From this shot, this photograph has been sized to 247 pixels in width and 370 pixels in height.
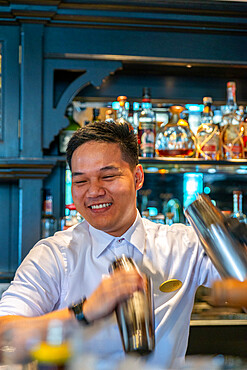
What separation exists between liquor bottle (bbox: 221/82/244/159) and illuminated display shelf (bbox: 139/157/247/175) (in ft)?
0.21

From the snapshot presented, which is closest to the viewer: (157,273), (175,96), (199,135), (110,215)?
(110,215)

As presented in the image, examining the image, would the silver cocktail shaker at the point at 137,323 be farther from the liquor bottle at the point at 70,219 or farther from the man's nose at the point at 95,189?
the liquor bottle at the point at 70,219

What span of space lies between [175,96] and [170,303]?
1336 mm

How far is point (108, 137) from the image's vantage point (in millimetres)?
1388

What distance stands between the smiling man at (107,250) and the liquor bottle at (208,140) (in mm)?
767

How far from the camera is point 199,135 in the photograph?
2.28 meters

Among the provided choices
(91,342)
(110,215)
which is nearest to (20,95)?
(110,215)

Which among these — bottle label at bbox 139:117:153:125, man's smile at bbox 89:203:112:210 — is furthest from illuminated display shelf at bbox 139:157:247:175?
man's smile at bbox 89:203:112:210

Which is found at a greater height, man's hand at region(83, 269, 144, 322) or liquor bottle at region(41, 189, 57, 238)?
man's hand at region(83, 269, 144, 322)

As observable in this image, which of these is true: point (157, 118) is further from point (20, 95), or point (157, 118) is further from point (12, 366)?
point (12, 366)

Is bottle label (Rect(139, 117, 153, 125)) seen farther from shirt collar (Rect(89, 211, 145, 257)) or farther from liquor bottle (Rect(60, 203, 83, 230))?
shirt collar (Rect(89, 211, 145, 257))

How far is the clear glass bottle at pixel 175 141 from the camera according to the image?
2.23m

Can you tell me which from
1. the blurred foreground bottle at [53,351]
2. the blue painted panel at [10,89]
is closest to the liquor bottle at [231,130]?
the blue painted panel at [10,89]

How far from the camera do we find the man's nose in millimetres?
1322
